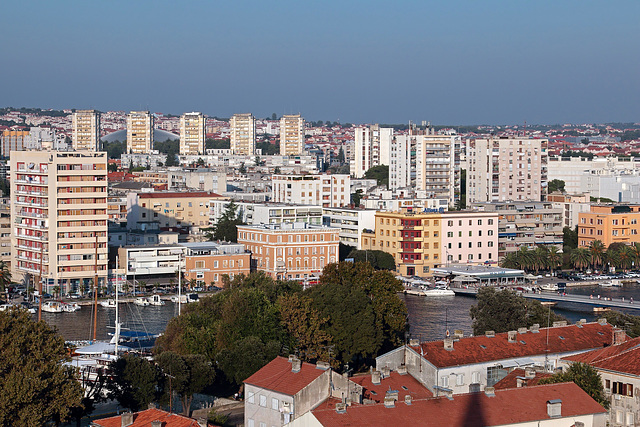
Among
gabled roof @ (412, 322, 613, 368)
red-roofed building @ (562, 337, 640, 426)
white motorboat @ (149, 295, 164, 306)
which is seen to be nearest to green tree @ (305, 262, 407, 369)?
gabled roof @ (412, 322, 613, 368)

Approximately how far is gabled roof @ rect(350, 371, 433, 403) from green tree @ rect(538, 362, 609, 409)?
166 cm

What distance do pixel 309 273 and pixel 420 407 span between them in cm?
1989

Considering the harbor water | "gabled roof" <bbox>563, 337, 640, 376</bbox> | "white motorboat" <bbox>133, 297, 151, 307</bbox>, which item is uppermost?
"gabled roof" <bbox>563, 337, 640, 376</bbox>

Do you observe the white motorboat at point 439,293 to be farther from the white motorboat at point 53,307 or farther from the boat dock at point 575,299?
the white motorboat at point 53,307

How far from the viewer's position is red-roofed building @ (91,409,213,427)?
37.3 feet

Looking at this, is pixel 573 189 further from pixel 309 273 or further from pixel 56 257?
pixel 56 257

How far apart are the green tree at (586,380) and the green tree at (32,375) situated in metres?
5.32

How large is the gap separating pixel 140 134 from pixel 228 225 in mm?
50282

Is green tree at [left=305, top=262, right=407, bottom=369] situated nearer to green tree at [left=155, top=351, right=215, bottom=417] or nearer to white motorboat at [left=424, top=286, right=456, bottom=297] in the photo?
green tree at [left=155, top=351, right=215, bottom=417]

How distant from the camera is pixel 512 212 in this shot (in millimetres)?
36188

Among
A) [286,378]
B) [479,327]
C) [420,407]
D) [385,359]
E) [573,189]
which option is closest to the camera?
[420,407]

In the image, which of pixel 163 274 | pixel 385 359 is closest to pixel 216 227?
pixel 163 274

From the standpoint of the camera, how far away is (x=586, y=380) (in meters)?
12.2

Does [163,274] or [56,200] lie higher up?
[56,200]
